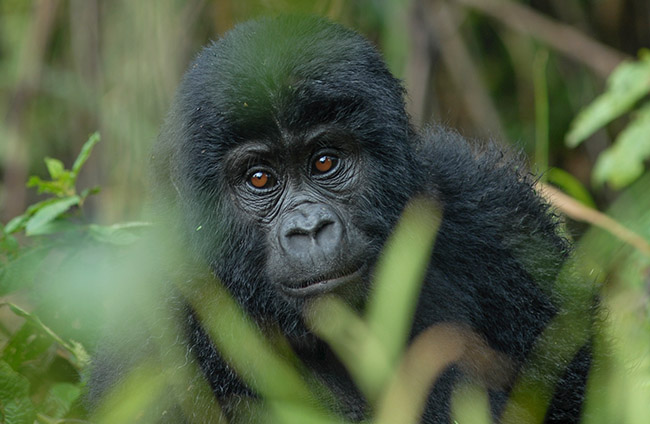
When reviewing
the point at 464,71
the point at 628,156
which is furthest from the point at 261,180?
the point at 464,71

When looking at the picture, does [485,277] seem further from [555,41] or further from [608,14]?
[608,14]

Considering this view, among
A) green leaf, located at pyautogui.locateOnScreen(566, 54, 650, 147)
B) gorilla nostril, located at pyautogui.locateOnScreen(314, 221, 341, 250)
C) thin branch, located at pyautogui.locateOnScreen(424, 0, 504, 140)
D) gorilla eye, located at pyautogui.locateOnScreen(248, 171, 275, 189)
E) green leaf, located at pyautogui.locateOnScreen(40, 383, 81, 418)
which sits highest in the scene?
green leaf, located at pyautogui.locateOnScreen(566, 54, 650, 147)

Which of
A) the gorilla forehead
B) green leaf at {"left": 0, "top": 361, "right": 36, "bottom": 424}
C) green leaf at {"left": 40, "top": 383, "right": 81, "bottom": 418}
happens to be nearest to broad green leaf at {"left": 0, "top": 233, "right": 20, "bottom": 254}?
green leaf at {"left": 40, "top": 383, "right": 81, "bottom": 418}

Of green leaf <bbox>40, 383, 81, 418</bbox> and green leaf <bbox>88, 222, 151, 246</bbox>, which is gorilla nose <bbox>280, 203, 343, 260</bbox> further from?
green leaf <bbox>40, 383, 81, 418</bbox>

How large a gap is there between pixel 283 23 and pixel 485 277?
1.52m

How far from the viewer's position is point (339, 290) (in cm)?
344

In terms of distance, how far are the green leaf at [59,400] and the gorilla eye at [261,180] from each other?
125 centimetres

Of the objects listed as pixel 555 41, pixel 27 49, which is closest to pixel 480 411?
pixel 555 41

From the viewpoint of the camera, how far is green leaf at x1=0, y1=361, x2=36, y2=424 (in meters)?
3.41

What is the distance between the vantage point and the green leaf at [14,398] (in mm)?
3410

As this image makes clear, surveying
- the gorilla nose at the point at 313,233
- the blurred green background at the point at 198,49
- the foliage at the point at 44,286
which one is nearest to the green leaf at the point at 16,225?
the foliage at the point at 44,286

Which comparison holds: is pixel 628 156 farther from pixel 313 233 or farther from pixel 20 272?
pixel 20 272

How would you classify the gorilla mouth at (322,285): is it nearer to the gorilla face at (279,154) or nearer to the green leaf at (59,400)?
the gorilla face at (279,154)

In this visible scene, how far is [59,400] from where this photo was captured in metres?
3.93
